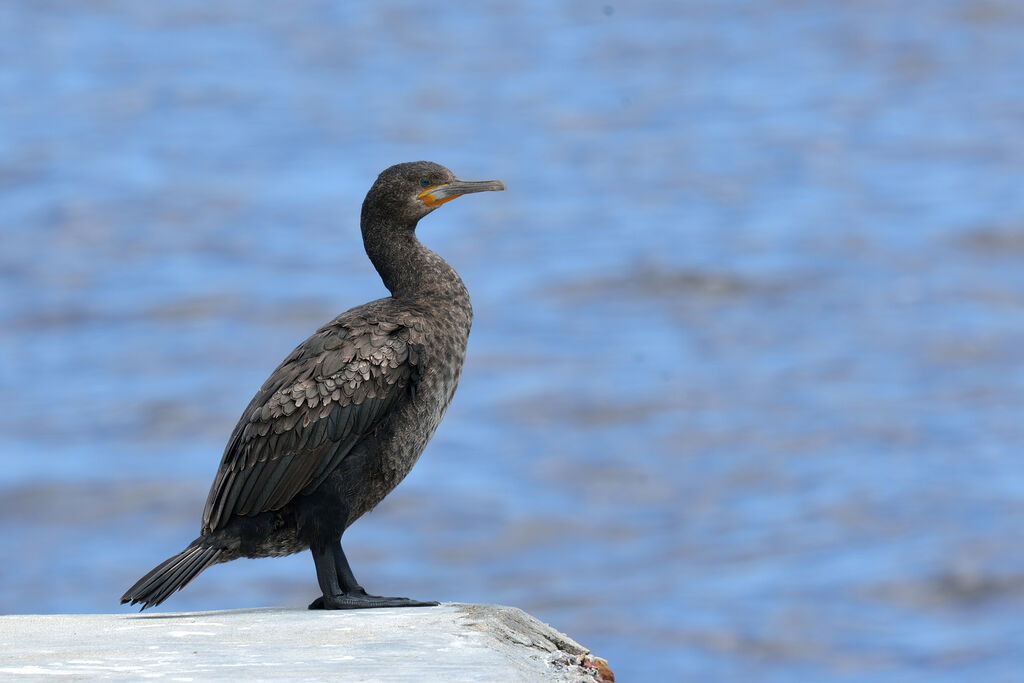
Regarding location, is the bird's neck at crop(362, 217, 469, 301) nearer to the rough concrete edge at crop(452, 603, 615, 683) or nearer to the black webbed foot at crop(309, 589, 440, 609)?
the black webbed foot at crop(309, 589, 440, 609)

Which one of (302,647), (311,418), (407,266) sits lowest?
(302,647)

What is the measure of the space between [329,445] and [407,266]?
3.50 ft

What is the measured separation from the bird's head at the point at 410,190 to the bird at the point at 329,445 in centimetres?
61

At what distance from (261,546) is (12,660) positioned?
1.52m

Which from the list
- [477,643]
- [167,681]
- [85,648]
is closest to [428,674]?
[477,643]

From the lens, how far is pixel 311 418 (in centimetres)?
585

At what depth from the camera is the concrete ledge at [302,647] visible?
4289 millimetres

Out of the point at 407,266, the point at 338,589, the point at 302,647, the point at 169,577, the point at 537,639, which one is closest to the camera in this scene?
the point at 302,647

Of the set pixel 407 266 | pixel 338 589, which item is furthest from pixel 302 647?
pixel 407 266

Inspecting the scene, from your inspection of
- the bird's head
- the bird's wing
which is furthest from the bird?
the bird's head

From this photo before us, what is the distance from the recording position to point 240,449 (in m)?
5.91

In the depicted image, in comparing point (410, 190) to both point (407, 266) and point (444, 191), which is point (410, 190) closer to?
point (444, 191)

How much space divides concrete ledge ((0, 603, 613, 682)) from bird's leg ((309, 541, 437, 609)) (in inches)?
4.3

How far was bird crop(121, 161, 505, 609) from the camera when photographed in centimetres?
581
